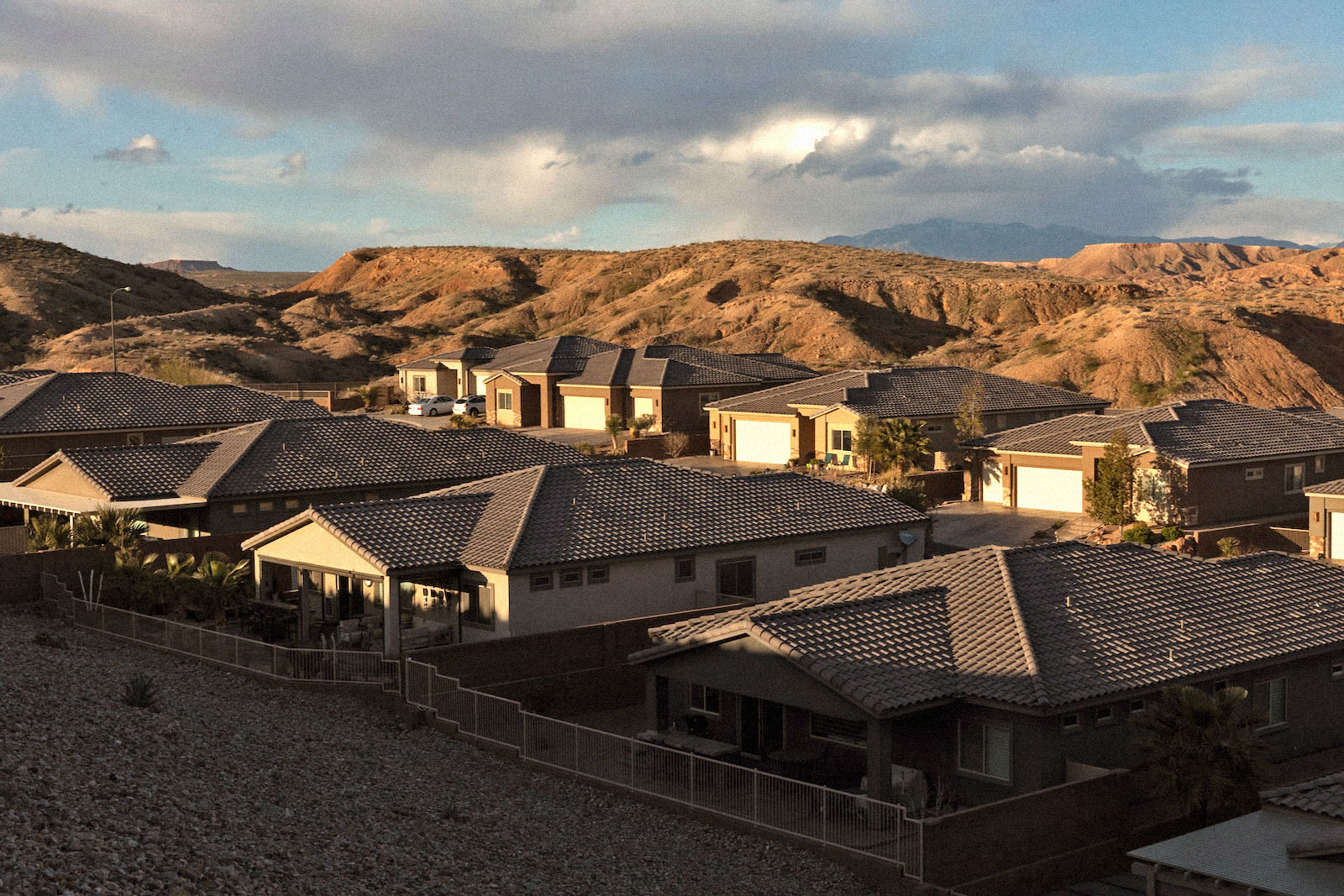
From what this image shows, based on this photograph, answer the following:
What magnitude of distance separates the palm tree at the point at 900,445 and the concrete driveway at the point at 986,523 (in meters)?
3.29

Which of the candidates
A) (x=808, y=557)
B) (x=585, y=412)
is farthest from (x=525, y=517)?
(x=585, y=412)

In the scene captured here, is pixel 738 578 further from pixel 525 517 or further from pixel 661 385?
pixel 661 385

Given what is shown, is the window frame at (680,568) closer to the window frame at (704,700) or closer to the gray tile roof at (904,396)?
the window frame at (704,700)

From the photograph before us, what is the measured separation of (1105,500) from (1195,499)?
316cm

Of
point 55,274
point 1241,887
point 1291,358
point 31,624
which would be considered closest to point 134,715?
point 31,624

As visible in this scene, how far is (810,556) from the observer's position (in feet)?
120

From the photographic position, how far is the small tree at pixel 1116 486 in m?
47.8

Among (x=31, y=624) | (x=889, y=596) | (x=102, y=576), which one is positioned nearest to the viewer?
(x=889, y=596)

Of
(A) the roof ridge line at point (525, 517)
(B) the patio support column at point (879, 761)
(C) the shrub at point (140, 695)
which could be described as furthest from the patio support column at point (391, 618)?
(B) the patio support column at point (879, 761)

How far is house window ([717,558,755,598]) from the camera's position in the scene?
35062 millimetres

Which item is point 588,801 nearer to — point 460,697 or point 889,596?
point 460,697

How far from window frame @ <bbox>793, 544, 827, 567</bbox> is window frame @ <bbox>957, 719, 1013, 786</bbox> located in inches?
506

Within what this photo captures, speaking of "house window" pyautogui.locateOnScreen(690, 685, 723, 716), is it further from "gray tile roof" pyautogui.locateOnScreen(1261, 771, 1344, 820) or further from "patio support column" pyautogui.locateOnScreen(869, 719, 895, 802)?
"gray tile roof" pyautogui.locateOnScreen(1261, 771, 1344, 820)

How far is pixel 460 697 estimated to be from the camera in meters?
27.2
